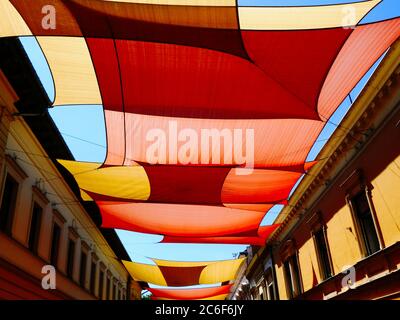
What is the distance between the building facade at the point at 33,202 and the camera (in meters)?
9.26

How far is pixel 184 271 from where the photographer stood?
1905cm

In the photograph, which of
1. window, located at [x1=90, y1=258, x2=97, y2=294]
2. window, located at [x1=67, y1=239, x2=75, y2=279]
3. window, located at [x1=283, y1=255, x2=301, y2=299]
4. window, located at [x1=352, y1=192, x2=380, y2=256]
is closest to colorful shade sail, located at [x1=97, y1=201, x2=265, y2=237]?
window, located at [x1=352, y1=192, x2=380, y2=256]

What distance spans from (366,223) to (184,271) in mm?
10755

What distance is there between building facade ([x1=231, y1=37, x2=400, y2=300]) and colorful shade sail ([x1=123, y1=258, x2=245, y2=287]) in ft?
14.1

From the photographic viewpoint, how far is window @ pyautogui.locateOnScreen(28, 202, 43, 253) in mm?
11664

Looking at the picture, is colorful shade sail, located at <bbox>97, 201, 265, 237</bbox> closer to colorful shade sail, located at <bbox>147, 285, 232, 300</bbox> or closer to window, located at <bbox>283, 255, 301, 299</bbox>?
window, located at <bbox>283, 255, 301, 299</bbox>

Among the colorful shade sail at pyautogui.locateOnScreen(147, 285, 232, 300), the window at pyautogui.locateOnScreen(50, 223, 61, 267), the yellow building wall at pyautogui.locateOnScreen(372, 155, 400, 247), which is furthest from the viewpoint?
the colorful shade sail at pyautogui.locateOnScreen(147, 285, 232, 300)

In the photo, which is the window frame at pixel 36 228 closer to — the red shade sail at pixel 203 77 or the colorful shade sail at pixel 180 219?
→ the colorful shade sail at pixel 180 219

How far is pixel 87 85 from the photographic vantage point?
6.77 meters

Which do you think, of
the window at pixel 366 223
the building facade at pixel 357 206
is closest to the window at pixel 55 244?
the building facade at pixel 357 206

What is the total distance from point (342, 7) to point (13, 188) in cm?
862

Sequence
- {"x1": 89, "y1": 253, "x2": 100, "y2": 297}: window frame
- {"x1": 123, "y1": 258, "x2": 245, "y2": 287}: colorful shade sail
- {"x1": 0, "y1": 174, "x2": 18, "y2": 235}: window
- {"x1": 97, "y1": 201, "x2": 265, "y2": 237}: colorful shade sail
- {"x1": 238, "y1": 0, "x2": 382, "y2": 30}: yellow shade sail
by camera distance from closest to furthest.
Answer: {"x1": 238, "y1": 0, "x2": 382, "y2": 30}: yellow shade sail, {"x1": 0, "y1": 174, "x2": 18, "y2": 235}: window, {"x1": 97, "y1": 201, "x2": 265, "y2": 237}: colorful shade sail, {"x1": 123, "y1": 258, "x2": 245, "y2": 287}: colorful shade sail, {"x1": 89, "y1": 253, "x2": 100, "y2": 297}: window frame

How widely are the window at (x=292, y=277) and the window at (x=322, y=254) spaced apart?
8.23ft
